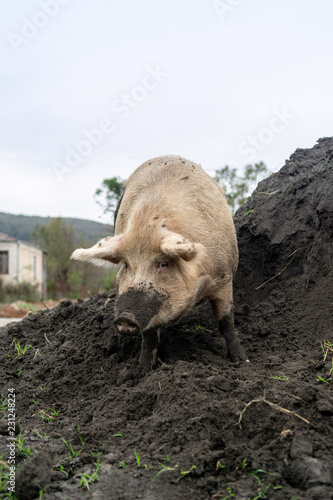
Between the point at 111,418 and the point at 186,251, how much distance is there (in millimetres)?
1598

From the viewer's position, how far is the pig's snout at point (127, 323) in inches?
165

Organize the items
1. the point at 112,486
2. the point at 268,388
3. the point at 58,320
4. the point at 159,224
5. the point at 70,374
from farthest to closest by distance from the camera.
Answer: the point at 58,320 → the point at 70,374 → the point at 159,224 → the point at 268,388 → the point at 112,486

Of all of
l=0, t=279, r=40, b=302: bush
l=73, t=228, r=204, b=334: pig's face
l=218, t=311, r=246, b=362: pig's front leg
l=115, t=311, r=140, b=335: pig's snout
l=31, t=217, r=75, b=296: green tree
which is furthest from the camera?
l=31, t=217, r=75, b=296: green tree

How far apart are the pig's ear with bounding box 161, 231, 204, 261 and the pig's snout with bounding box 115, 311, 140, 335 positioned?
2.36ft

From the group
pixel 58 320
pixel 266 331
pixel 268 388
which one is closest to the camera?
pixel 268 388

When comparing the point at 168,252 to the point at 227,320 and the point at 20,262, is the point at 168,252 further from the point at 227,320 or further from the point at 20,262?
the point at 20,262

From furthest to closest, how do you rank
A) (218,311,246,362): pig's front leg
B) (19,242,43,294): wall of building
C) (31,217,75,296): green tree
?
(31,217,75,296): green tree → (19,242,43,294): wall of building → (218,311,246,362): pig's front leg

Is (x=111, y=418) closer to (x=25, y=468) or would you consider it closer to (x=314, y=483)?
(x=25, y=468)

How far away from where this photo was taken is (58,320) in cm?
749

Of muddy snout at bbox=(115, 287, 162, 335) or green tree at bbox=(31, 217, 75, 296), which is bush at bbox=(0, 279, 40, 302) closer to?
green tree at bbox=(31, 217, 75, 296)

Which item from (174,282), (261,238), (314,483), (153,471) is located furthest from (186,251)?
(261,238)

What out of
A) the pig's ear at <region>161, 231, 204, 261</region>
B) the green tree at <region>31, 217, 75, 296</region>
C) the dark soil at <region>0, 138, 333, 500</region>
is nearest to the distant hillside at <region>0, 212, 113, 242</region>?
the green tree at <region>31, 217, 75, 296</region>

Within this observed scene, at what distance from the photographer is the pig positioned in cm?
454

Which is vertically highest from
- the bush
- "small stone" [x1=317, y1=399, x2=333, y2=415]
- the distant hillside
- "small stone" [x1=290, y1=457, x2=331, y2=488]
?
the distant hillside
